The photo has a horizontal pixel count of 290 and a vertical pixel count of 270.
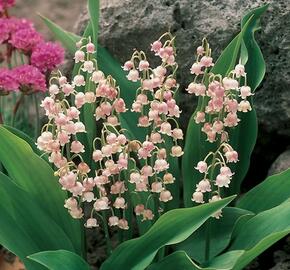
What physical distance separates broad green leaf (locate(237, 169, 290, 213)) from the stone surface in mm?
445

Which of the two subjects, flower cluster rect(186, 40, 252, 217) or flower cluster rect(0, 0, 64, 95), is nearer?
flower cluster rect(186, 40, 252, 217)

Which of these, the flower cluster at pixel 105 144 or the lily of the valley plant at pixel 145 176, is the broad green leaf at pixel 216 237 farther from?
the flower cluster at pixel 105 144

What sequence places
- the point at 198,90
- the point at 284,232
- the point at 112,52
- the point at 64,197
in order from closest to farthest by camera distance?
the point at 284,232
the point at 198,90
the point at 64,197
the point at 112,52

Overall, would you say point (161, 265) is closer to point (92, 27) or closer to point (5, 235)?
point (5, 235)

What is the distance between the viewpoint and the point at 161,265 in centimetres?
219

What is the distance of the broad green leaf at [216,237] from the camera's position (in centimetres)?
235

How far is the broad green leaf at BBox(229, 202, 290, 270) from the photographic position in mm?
1992

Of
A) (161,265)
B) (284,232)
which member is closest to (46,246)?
(161,265)

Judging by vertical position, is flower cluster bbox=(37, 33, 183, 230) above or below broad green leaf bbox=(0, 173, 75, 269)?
above

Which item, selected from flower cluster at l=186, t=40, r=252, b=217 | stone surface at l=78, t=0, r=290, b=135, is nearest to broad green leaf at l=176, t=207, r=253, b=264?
flower cluster at l=186, t=40, r=252, b=217

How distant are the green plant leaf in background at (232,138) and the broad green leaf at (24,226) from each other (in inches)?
16.1

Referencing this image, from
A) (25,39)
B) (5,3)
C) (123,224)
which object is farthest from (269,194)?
(5,3)

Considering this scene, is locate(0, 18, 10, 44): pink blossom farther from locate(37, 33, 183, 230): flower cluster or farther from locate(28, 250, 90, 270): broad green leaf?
locate(28, 250, 90, 270): broad green leaf

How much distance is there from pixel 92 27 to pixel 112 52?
0.51m
